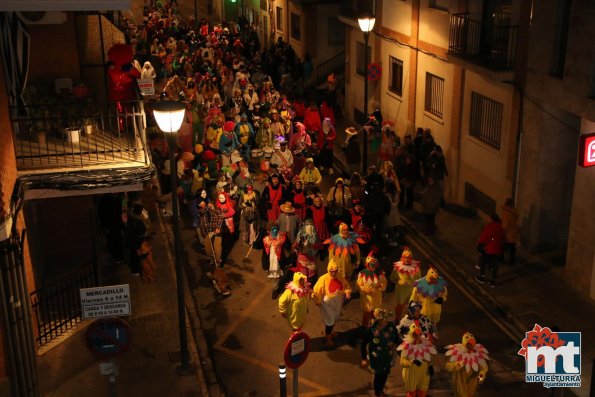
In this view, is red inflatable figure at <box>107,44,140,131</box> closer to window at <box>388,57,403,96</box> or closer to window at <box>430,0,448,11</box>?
window at <box>430,0,448,11</box>

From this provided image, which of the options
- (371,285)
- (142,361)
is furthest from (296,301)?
(142,361)

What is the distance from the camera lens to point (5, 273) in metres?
10.6

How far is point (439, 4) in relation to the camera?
69.0 ft

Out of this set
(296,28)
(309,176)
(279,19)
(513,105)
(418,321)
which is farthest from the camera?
(279,19)

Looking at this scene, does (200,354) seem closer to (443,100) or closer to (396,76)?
(443,100)

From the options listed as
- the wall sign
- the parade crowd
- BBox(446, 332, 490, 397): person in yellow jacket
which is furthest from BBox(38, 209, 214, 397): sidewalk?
the wall sign

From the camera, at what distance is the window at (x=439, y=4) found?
67.5 feet

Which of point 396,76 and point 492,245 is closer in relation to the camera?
point 492,245

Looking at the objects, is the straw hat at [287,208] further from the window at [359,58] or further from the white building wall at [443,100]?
the window at [359,58]

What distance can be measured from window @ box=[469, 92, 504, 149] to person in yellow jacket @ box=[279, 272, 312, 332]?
782cm

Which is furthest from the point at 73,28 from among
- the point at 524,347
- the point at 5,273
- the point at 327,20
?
the point at 327,20

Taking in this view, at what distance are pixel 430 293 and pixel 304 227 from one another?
3404 mm

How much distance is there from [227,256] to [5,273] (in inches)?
267

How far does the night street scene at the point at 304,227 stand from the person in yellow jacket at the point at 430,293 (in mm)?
38
